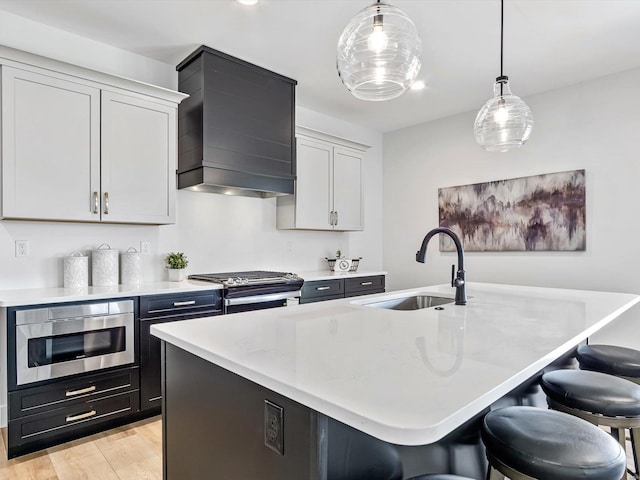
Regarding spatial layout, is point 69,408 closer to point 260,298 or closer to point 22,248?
point 22,248

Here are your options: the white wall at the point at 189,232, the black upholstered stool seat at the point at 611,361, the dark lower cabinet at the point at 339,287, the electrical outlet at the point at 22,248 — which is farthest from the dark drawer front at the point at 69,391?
the black upholstered stool seat at the point at 611,361

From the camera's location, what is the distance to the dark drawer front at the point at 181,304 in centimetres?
276

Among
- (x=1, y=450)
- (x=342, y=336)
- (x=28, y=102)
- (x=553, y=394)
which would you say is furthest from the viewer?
(x=28, y=102)

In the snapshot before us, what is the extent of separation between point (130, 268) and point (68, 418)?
42.2 inches

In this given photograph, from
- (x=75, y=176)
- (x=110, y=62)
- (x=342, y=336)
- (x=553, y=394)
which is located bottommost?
(x=553, y=394)

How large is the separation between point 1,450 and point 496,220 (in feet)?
15.0

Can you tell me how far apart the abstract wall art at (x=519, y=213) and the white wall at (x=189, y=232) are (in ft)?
3.87

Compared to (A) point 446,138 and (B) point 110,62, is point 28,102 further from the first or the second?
(A) point 446,138

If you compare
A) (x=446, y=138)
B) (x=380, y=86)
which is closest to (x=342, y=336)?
(x=380, y=86)

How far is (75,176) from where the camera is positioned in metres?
2.69

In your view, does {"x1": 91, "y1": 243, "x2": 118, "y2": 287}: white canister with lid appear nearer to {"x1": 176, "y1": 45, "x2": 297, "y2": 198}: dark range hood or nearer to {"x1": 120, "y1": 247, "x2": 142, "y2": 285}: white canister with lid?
{"x1": 120, "y1": 247, "x2": 142, "y2": 285}: white canister with lid

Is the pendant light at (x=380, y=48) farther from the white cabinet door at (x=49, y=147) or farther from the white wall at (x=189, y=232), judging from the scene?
the white wall at (x=189, y=232)

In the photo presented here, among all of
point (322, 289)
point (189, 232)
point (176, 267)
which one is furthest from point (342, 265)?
point (176, 267)

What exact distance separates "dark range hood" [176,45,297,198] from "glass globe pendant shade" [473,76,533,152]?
6.02 ft
